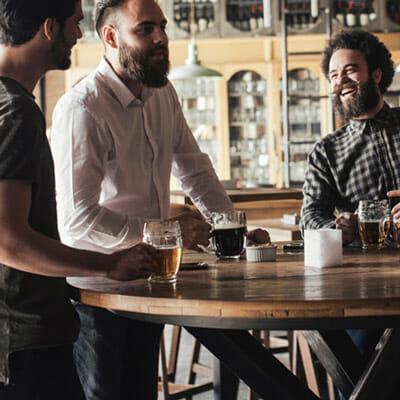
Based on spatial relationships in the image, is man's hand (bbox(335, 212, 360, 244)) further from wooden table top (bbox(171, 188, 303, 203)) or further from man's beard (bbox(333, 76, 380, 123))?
wooden table top (bbox(171, 188, 303, 203))

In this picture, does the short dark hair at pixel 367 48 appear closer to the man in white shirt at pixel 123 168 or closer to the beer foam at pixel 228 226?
the man in white shirt at pixel 123 168

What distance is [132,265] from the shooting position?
55.1 inches

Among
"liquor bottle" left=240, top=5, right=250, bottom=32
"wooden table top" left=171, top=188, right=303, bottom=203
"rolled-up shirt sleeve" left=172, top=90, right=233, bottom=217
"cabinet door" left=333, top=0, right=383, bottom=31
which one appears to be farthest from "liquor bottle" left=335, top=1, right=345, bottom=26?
"rolled-up shirt sleeve" left=172, top=90, right=233, bottom=217

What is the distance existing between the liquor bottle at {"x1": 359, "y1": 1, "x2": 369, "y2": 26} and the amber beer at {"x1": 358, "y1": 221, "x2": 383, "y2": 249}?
743 cm

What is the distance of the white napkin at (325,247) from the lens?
1661mm

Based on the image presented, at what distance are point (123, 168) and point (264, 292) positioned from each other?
82cm

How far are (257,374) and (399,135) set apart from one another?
1.50 metres

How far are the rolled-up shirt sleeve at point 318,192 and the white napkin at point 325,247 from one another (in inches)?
32.1

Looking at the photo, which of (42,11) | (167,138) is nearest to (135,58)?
(167,138)

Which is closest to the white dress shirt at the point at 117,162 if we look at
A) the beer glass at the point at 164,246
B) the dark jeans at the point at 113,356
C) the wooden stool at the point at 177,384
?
the dark jeans at the point at 113,356

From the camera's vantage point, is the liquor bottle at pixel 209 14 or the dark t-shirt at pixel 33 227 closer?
the dark t-shirt at pixel 33 227

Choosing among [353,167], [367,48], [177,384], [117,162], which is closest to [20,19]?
[117,162]

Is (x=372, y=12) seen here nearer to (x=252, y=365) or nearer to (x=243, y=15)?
(x=243, y=15)

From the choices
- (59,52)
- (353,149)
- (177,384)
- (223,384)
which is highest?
(59,52)
